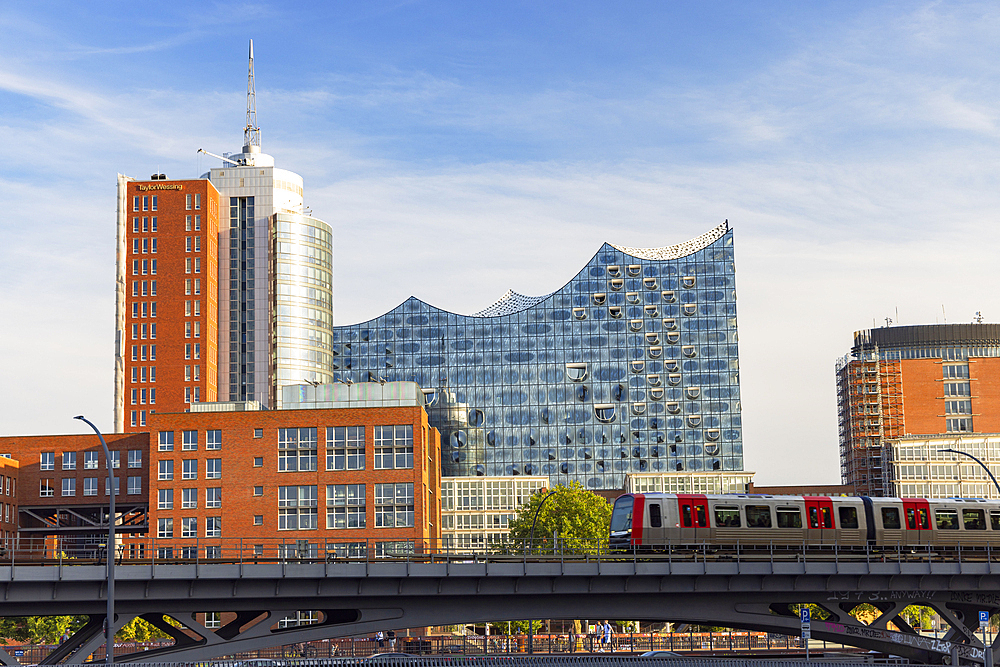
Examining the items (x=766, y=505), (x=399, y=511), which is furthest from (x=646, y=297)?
(x=766, y=505)

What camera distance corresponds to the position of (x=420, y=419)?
347ft

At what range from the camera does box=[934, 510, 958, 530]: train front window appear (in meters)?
69.2

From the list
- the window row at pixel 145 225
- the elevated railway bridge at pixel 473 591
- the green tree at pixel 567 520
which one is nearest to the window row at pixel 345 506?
the green tree at pixel 567 520

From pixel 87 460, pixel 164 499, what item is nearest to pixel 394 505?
pixel 164 499

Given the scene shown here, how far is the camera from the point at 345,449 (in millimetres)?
104562

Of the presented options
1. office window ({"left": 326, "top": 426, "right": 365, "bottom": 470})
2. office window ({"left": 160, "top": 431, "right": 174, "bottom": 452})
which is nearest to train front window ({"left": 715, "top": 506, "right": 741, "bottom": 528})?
office window ({"left": 326, "top": 426, "right": 365, "bottom": 470})

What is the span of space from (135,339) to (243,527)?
60607 millimetres

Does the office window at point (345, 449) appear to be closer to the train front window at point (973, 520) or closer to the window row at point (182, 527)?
the window row at point (182, 527)

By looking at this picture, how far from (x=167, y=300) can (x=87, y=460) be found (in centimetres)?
4614

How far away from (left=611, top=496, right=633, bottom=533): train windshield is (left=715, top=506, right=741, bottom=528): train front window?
4841 mm

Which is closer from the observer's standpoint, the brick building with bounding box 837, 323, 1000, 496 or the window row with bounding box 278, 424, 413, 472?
the window row with bounding box 278, 424, 413, 472

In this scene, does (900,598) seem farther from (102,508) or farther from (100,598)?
(102,508)

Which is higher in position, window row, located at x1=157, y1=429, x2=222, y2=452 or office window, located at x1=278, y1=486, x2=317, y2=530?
window row, located at x1=157, y1=429, x2=222, y2=452

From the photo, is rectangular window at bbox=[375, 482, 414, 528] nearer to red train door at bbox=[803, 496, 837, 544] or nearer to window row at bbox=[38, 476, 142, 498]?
window row at bbox=[38, 476, 142, 498]
